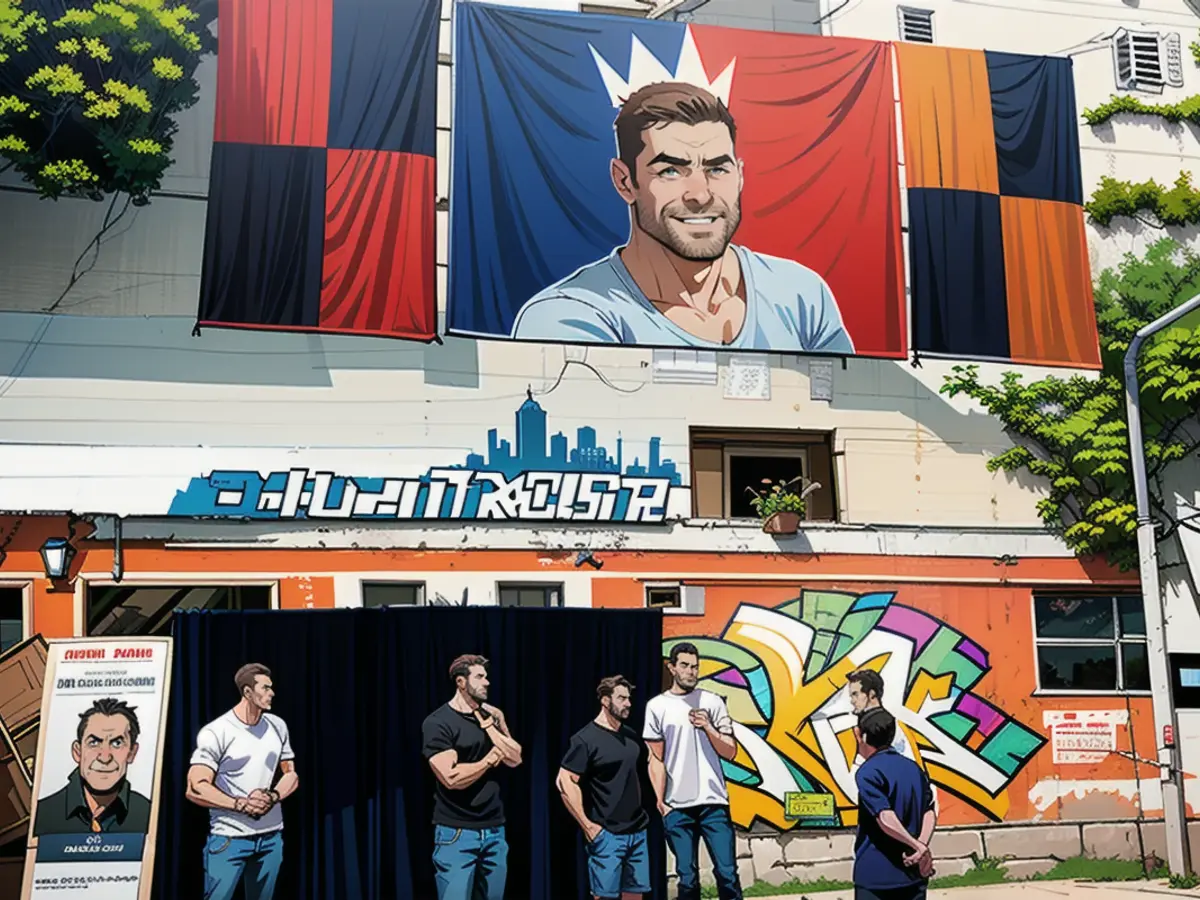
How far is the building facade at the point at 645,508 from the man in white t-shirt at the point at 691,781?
4.46 feet

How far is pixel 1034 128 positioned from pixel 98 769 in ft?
41.0

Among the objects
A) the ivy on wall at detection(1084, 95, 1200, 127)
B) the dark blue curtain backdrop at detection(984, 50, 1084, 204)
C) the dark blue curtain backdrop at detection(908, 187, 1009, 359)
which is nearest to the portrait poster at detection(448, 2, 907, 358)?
the dark blue curtain backdrop at detection(908, 187, 1009, 359)

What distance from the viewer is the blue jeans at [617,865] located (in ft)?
41.9

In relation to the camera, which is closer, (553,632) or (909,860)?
(909,860)

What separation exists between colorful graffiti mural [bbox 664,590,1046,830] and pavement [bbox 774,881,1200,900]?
75cm

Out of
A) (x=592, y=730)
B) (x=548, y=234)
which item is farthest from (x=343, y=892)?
(x=548, y=234)

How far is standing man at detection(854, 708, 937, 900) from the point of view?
378 inches

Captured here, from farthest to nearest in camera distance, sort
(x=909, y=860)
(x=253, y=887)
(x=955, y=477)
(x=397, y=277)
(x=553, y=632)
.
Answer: (x=955, y=477)
(x=397, y=277)
(x=553, y=632)
(x=253, y=887)
(x=909, y=860)

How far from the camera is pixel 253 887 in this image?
40.8 ft

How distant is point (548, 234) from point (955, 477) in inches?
212

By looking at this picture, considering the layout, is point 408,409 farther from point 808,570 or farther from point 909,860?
point 909,860

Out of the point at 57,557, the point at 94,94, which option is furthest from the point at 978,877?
the point at 94,94

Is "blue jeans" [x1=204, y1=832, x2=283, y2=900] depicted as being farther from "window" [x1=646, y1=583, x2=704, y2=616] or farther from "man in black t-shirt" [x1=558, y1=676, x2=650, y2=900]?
"window" [x1=646, y1=583, x2=704, y2=616]

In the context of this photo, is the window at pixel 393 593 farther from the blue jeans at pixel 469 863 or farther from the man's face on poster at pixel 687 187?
the man's face on poster at pixel 687 187
